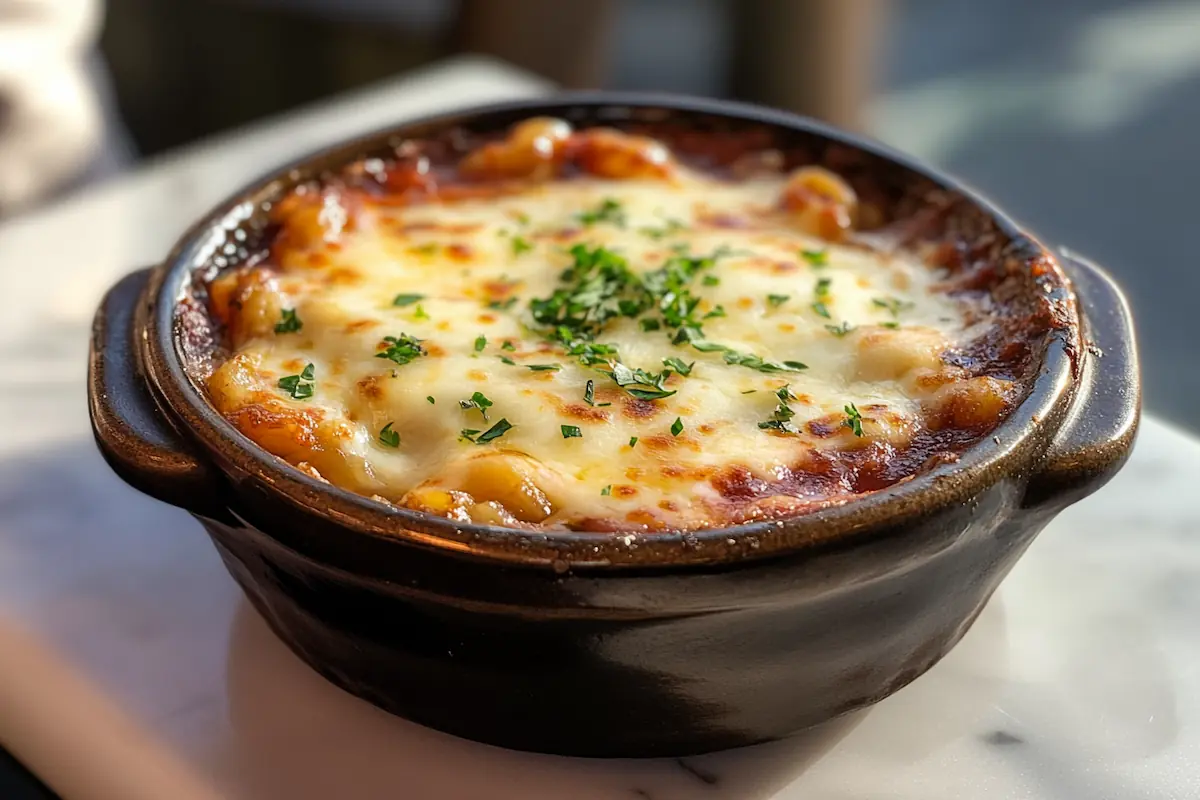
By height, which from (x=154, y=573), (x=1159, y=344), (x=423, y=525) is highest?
(x=423, y=525)

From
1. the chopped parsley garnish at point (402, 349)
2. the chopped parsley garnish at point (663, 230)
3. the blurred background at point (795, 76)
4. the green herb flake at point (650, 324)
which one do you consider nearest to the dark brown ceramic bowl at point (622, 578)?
the chopped parsley garnish at point (402, 349)

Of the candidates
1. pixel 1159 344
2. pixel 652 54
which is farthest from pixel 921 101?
pixel 1159 344

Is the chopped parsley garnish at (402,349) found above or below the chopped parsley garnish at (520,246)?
above

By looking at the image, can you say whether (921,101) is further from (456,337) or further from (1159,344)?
(456,337)

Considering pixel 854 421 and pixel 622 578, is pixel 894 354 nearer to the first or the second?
pixel 854 421

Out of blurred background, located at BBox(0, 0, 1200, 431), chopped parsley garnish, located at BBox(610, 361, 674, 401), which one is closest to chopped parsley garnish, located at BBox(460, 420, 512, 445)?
chopped parsley garnish, located at BBox(610, 361, 674, 401)

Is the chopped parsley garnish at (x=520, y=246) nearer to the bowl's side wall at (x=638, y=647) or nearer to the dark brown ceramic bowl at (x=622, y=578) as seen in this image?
the dark brown ceramic bowl at (x=622, y=578)
